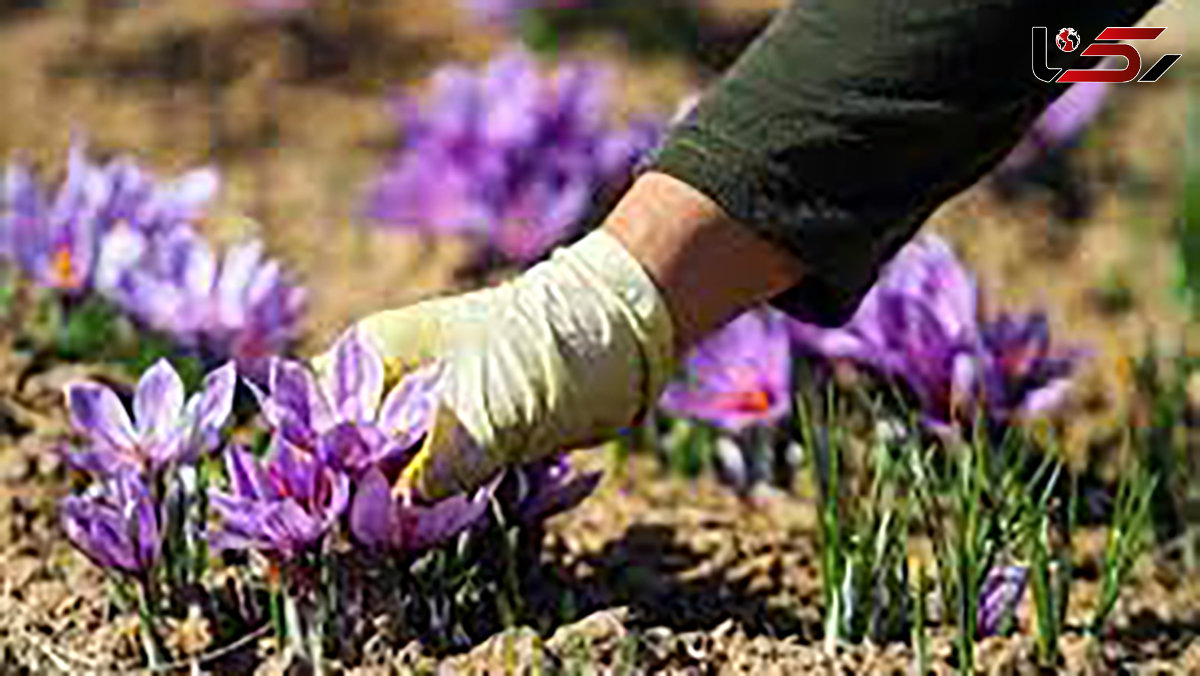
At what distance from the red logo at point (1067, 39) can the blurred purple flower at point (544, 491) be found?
0.58 meters

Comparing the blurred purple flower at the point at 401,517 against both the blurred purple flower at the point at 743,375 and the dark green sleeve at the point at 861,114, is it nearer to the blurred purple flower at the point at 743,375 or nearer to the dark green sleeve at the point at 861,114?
the dark green sleeve at the point at 861,114

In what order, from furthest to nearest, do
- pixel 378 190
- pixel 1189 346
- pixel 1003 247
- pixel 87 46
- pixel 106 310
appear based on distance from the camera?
1. pixel 87 46
2. pixel 1003 247
3. pixel 378 190
4. pixel 1189 346
5. pixel 106 310

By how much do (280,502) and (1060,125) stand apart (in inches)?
94.8

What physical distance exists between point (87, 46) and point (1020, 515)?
284cm

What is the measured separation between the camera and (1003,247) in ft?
12.6

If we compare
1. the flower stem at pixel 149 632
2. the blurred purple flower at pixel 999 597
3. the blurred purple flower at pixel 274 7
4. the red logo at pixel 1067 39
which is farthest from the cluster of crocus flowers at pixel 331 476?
the blurred purple flower at pixel 274 7

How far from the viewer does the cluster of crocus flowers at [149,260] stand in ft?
8.55

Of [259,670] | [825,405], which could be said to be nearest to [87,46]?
[825,405]

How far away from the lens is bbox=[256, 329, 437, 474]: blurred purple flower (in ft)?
6.29

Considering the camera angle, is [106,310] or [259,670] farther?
[106,310]

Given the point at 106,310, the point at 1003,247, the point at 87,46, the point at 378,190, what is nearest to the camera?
the point at 106,310

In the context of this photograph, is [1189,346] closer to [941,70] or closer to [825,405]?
[825,405]

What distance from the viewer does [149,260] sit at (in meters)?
2.75

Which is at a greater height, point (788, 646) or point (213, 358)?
point (213, 358)
